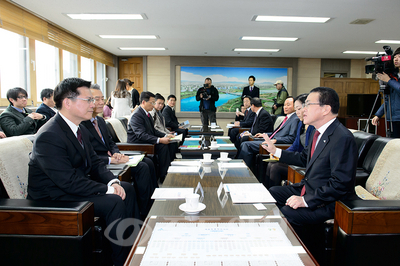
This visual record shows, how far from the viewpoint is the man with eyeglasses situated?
371cm

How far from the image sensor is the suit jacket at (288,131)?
3793mm

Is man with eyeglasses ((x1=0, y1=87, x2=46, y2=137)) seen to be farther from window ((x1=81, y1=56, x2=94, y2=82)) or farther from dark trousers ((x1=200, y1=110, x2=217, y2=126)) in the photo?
dark trousers ((x1=200, y1=110, x2=217, y2=126))

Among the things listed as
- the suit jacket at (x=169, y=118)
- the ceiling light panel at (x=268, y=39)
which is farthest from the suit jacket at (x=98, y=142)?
the ceiling light panel at (x=268, y=39)

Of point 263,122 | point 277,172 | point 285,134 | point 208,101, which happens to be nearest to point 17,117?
point 277,172

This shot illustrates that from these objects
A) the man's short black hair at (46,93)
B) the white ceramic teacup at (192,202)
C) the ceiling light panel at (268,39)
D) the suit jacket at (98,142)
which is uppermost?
the ceiling light panel at (268,39)

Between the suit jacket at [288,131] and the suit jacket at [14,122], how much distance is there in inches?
135

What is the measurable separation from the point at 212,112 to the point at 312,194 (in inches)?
231

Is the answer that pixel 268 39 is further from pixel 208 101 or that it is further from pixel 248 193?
pixel 248 193

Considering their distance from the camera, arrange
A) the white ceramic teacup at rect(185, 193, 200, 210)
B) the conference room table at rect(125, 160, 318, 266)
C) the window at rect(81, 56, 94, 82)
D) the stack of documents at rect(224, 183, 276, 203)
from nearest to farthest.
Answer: the conference room table at rect(125, 160, 318, 266), the white ceramic teacup at rect(185, 193, 200, 210), the stack of documents at rect(224, 183, 276, 203), the window at rect(81, 56, 94, 82)

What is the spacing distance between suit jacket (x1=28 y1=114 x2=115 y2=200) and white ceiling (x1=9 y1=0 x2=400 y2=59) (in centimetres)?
340

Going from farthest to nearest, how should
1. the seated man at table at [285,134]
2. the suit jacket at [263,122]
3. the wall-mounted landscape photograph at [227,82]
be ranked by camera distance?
the wall-mounted landscape photograph at [227,82]
the suit jacket at [263,122]
the seated man at table at [285,134]

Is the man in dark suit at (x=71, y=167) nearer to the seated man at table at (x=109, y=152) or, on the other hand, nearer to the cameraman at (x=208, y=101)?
the seated man at table at (x=109, y=152)

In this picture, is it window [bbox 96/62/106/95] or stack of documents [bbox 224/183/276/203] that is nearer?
stack of documents [bbox 224/183/276/203]

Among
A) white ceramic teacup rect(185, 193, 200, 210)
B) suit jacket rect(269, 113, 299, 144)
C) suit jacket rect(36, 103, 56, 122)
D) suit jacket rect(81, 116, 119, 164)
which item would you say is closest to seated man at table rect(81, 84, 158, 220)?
suit jacket rect(81, 116, 119, 164)
